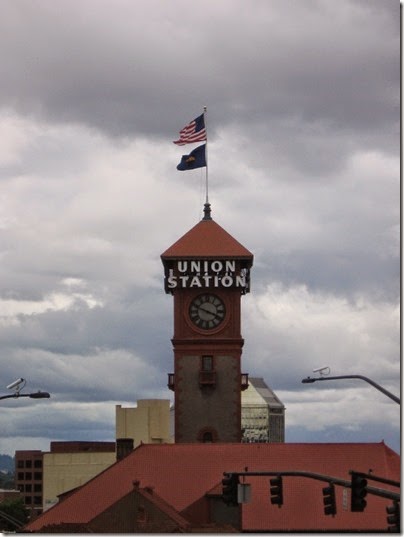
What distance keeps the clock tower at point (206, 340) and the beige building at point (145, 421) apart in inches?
3223

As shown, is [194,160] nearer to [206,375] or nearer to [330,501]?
[206,375]

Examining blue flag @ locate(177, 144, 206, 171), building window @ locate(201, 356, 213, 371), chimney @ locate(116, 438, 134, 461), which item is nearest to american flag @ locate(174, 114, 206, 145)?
blue flag @ locate(177, 144, 206, 171)

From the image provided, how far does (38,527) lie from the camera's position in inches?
3807

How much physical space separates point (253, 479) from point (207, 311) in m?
15.7

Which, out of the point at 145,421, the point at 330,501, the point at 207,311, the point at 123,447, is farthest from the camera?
the point at 145,421

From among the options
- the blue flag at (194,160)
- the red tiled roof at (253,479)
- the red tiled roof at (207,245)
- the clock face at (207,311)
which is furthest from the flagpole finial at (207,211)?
the red tiled roof at (253,479)

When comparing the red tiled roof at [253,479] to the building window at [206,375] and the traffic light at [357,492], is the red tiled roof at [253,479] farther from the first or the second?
the traffic light at [357,492]

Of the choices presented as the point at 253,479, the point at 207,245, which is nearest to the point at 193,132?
the point at 207,245

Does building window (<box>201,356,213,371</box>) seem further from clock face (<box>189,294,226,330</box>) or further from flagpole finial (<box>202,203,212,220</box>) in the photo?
flagpole finial (<box>202,203,212,220</box>)

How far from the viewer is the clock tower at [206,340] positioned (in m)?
108

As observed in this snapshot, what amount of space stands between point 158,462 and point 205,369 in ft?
33.7

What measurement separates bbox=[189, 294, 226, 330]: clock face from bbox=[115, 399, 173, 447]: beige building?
269ft

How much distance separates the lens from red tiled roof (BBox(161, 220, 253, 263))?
10931 cm

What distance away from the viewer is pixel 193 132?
343 feet
